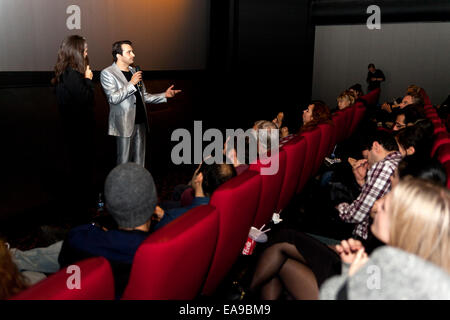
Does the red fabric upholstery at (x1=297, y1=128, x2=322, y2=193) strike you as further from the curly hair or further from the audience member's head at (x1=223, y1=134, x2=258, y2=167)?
the curly hair

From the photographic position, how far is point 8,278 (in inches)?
39.3

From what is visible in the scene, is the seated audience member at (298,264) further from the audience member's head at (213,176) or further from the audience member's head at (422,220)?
the audience member's head at (422,220)

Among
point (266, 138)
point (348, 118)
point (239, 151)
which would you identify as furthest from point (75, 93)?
point (348, 118)

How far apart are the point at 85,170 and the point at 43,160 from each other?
0.36m

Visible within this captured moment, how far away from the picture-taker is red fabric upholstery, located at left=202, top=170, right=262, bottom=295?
5.09 ft

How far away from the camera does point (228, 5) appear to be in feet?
19.9

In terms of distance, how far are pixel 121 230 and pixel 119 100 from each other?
2.03m

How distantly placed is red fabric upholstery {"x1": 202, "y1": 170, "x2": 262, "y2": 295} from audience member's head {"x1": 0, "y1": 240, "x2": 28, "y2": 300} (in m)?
0.70

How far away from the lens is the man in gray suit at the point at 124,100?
324cm

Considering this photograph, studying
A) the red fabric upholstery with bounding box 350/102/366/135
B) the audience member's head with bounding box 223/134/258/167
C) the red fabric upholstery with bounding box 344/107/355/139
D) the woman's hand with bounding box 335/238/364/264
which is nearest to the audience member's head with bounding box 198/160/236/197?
the audience member's head with bounding box 223/134/258/167

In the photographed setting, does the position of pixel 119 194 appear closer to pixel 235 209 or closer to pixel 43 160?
pixel 235 209

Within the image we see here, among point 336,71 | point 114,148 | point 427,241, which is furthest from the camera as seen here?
point 336,71

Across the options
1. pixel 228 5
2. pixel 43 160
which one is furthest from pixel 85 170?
pixel 228 5

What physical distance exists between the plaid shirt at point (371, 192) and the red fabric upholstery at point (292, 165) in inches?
19.2
